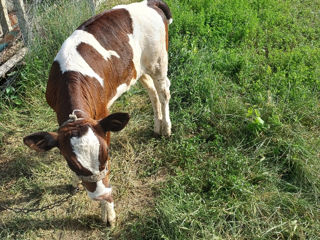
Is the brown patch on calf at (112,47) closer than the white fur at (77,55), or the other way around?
the white fur at (77,55)

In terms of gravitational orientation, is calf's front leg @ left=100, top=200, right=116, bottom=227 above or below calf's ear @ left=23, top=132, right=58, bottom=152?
below

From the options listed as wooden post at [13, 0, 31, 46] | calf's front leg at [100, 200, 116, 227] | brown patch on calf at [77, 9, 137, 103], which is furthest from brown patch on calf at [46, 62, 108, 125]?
wooden post at [13, 0, 31, 46]

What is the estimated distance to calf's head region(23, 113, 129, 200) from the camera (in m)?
2.44

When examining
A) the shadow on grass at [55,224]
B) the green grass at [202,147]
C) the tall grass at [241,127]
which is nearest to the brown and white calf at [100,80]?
the shadow on grass at [55,224]

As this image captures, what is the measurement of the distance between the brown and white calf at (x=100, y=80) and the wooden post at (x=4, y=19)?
228 centimetres

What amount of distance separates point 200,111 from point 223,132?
46 centimetres

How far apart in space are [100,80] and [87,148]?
95cm

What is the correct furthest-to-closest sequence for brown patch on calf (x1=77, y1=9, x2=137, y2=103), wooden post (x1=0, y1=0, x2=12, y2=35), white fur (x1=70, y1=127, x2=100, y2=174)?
wooden post (x1=0, y1=0, x2=12, y2=35) < brown patch on calf (x1=77, y1=9, x2=137, y2=103) < white fur (x1=70, y1=127, x2=100, y2=174)

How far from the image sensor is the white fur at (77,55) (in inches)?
118

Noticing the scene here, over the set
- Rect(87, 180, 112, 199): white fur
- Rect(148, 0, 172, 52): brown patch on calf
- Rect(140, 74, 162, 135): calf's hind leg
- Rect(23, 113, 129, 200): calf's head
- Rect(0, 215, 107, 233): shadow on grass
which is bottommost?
Rect(0, 215, 107, 233): shadow on grass

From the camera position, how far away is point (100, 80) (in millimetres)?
3160

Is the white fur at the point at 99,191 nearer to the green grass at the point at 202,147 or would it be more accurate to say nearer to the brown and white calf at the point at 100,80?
the brown and white calf at the point at 100,80

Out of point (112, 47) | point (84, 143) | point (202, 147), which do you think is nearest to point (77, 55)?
point (112, 47)

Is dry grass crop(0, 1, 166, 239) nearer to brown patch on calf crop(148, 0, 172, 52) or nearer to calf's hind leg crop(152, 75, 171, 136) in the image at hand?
calf's hind leg crop(152, 75, 171, 136)
